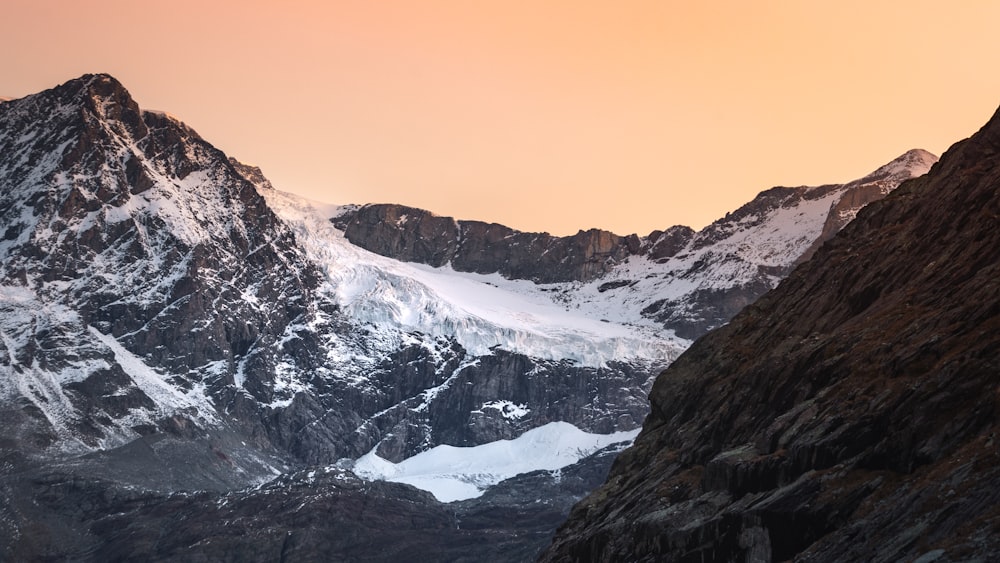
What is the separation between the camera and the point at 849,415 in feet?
288

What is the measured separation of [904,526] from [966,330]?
16859 millimetres

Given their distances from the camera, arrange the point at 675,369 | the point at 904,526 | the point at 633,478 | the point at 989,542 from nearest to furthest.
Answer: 1. the point at 989,542
2. the point at 904,526
3. the point at 633,478
4. the point at 675,369

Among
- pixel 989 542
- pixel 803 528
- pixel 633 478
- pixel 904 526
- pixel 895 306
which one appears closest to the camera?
pixel 989 542

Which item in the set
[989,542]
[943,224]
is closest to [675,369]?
[943,224]

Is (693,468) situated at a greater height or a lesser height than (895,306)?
lesser

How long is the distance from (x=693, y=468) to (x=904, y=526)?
39020 millimetres

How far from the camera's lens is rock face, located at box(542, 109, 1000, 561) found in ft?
250

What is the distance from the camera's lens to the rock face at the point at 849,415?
7619cm

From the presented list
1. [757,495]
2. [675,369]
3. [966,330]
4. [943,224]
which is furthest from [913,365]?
[675,369]

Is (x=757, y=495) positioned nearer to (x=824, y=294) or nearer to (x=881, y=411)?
(x=881, y=411)

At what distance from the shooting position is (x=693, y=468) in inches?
4419

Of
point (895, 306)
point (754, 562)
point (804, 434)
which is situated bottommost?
point (754, 562)

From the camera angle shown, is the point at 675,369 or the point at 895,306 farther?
the point at 675,369

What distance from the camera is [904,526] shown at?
242 ft
